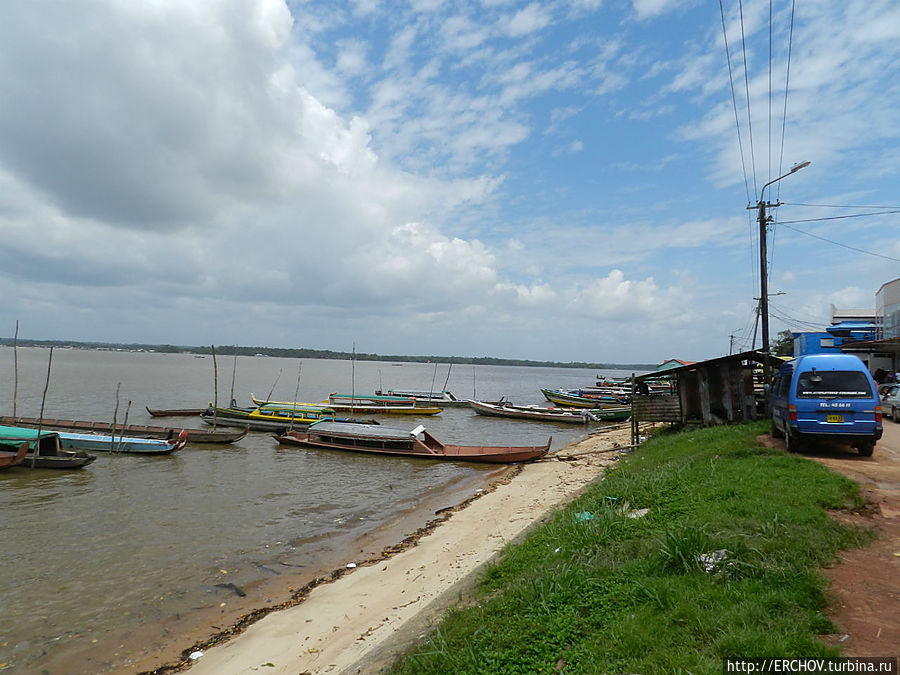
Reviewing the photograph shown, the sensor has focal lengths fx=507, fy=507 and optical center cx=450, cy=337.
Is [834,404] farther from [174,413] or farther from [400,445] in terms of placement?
[174,413]

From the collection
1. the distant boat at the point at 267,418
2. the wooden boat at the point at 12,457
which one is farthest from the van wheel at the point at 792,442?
the distant boat at the point at 267,418

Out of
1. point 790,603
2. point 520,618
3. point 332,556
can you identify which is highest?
point 790,603

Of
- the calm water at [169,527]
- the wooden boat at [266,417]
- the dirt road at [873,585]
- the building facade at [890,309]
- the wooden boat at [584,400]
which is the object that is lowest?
the calm water at [169,527]

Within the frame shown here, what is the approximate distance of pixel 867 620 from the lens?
452cm

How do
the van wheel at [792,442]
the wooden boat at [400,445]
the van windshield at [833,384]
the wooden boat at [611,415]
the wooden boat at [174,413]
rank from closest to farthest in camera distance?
the van windshield at [833,384] → the van wheel at [792,442] → the wooden boat at [400,445] → the wooden boat at [174,413] → the wooden boat at [611,415]

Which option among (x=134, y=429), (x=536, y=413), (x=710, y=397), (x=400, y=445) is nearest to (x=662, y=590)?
(x=710, y=397)

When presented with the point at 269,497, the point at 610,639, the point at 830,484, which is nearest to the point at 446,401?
the point at 269,497

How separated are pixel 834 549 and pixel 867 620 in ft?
6.05

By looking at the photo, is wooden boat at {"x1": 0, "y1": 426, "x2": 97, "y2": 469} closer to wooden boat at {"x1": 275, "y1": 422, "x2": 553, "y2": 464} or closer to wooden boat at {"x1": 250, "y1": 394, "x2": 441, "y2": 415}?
wooden boat at {"x1": 275, "y1": 422, "x2": 553, "y2": 464}

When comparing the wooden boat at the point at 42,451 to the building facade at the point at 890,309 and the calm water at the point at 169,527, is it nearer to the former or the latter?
the calm water at the point at 169,527

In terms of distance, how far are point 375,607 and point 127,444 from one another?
72.3 ft

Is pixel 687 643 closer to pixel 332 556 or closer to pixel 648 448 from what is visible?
pixel 332 556

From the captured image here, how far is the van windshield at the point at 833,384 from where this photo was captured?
39.4 feet

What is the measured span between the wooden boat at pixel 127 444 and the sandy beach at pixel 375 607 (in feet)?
54.9
